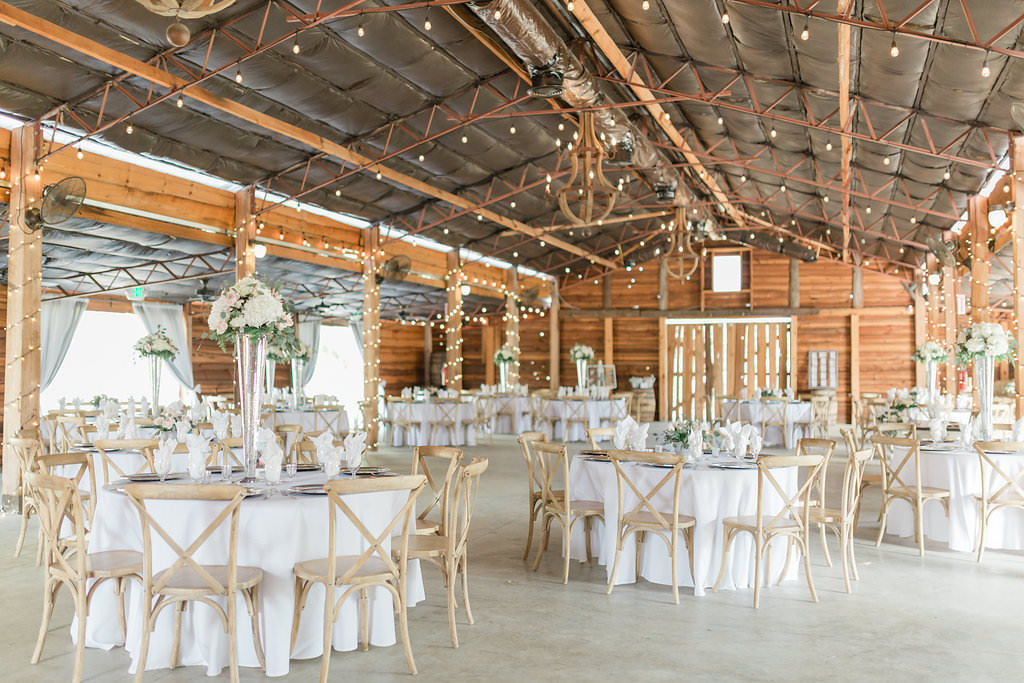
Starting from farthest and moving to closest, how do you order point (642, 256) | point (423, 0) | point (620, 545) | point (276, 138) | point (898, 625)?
point (642, 256) → point (276, 138) → point (423, 0) → point (620, 545) → point (898, 625)

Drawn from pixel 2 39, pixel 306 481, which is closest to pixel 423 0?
pixel 2 39

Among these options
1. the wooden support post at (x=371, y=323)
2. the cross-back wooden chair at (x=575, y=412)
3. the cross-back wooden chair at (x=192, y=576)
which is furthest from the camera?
the cross-back wooden chair at (x=575, y=412)

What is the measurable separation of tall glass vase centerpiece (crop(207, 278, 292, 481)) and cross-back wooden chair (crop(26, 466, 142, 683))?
2.92 ft

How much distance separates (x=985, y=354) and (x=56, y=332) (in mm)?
15548

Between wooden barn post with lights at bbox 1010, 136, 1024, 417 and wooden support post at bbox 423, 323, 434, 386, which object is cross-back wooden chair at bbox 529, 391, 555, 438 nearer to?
wooden barn post with lights at bbox 1010, 136, 1024, 417

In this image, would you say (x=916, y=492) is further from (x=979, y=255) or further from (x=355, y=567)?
(x=979, y=255)

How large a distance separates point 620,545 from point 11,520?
628cm

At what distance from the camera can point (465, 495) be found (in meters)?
4.91

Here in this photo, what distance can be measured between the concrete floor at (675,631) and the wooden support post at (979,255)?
5.32 m

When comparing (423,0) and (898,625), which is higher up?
(423,0)

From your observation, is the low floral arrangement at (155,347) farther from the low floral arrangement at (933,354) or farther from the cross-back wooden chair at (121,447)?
the low floral arrangement at (933,354)

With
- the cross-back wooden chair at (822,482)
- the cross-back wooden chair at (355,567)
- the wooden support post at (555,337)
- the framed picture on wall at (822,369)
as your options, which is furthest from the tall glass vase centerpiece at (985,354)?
the wooden support post at (555,337)

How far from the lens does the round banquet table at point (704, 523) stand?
17.5ft

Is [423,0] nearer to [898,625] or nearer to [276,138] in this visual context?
[276,138]
